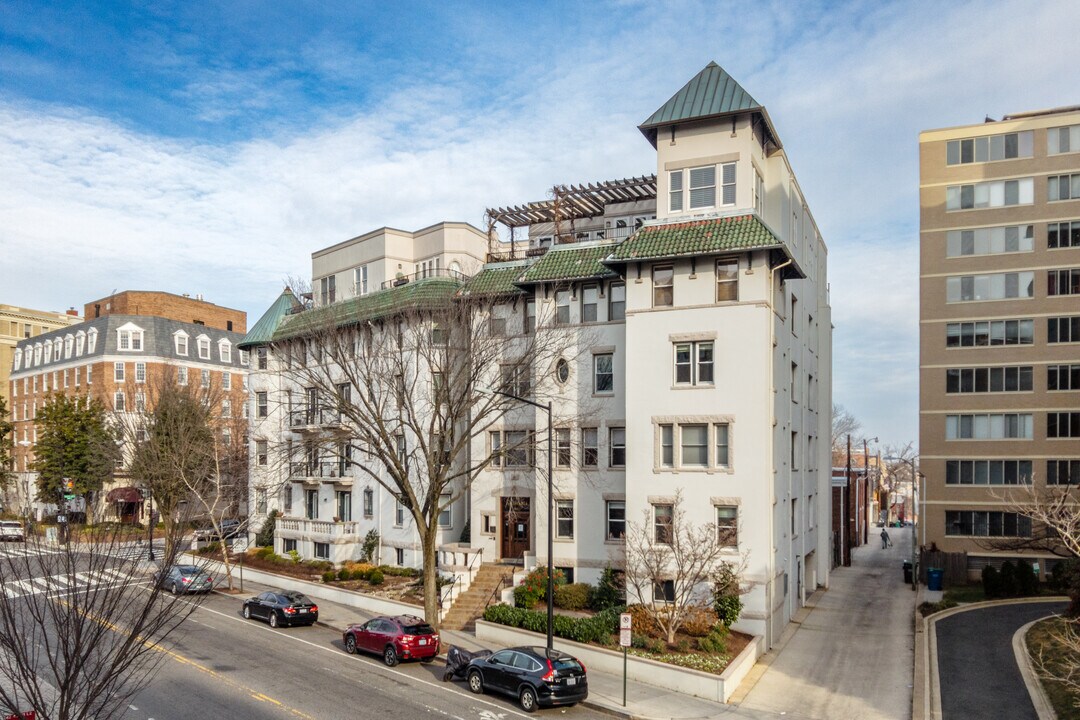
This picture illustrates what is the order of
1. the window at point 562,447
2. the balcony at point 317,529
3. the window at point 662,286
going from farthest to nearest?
the balcony at point 317,529, the window at point 562,447, the window at point 662,286

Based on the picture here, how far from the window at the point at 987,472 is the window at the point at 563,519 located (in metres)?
27.9

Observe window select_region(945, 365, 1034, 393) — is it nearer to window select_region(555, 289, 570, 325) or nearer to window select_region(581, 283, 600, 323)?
window select_region(581, 283, 600, 323)

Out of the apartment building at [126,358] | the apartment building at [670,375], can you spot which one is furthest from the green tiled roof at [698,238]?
the apartment building at [126,358]

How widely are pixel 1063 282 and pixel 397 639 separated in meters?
43.5

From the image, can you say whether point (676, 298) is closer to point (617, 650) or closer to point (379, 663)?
point (617, 650)

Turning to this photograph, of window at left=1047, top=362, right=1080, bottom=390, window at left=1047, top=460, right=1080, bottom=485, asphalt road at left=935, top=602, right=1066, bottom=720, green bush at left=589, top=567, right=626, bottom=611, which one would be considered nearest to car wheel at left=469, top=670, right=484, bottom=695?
green bush at left=589, top=567, right=626, bottom=611

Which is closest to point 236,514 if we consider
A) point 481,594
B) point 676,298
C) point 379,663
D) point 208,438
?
point 208,438

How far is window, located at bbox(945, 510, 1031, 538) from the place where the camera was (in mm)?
49000

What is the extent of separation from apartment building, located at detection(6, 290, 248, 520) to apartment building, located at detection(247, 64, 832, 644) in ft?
114

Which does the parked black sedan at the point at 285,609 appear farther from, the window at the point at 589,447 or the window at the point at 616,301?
the window at the point at 616,301

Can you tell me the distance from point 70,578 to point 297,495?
37.8m

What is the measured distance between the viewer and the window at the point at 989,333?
165 feet

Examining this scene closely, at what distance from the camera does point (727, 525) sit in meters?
30.8

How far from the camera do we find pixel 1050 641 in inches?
1142
